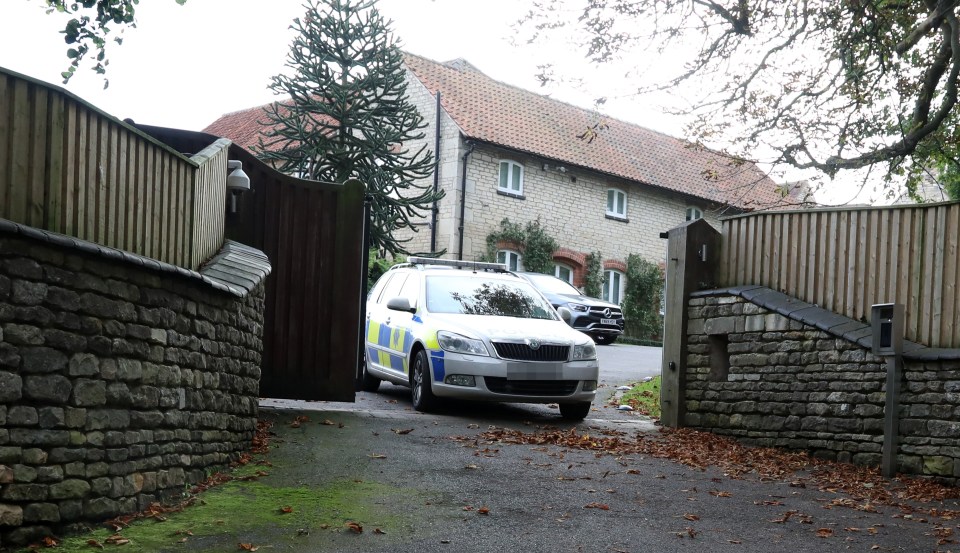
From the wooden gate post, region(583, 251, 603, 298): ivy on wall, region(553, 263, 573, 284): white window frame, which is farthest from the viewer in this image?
region(583, 251, 603, 298): ivy on wall

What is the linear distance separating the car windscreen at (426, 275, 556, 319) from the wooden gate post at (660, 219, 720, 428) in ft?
5.07

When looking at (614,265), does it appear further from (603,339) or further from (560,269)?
(603,339)

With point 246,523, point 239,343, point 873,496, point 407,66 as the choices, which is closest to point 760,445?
point 873,496

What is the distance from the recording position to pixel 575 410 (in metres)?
12.1

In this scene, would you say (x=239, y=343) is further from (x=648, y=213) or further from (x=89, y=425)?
(x=648, y=213)

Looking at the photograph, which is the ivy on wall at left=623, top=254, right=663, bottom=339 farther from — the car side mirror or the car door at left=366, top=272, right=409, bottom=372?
the car side mirror

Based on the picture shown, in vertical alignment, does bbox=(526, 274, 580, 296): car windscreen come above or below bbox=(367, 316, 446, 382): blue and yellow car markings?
above

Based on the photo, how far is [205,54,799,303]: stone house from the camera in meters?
28.6

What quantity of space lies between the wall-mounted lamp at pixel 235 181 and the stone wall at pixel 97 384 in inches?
107

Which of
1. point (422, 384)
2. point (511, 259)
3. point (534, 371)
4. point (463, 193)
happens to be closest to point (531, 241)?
point (511, 259)

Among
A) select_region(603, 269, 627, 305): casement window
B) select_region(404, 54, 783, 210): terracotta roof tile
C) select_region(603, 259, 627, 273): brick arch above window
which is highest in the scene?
select_region(404, 54, 783, 210): terracotta roof tile

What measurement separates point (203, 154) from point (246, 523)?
12.0 ft

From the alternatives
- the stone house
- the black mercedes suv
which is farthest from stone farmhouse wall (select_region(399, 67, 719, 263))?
the black mercedes suv

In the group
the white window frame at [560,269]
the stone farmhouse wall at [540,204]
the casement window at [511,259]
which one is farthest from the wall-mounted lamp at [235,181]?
the white window frame at [560,269]
